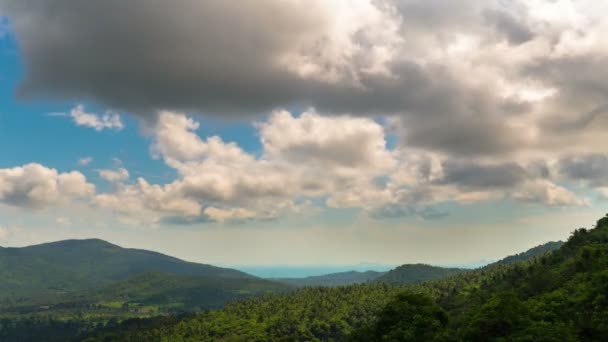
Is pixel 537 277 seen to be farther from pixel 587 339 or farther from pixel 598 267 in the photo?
pixel 587 339

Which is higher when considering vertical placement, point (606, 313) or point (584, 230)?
point (584, 230)

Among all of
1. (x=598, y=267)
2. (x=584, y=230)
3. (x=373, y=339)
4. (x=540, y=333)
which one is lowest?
(x=373, y=339)

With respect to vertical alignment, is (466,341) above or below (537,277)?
below

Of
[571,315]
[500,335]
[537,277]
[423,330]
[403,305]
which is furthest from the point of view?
[537,277]

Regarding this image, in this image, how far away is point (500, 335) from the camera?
78.8 meters

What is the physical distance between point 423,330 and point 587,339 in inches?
Answer: 1320

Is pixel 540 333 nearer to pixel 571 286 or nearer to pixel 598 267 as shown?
pixel 571 286

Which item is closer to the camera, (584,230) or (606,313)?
(606,313)

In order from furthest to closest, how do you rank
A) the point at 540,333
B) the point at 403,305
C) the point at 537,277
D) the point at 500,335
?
1. the point at 537,277
2. the point at 403,305
3. the point at 500,335
4. the point at 540,333

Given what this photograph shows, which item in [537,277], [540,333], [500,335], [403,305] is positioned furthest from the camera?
[537,277]

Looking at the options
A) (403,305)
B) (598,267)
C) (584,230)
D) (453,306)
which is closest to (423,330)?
(403,305)

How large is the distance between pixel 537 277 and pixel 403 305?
47.1 meters

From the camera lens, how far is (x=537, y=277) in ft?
423

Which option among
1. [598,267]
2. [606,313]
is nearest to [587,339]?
[606,313]
